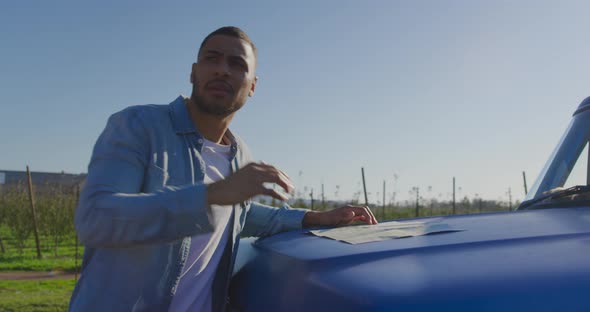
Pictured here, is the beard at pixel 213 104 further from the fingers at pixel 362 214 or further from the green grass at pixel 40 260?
the green grass at pixel 40 260

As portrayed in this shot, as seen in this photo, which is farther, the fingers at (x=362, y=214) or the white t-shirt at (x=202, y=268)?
the fingers at (x=362, y=214)

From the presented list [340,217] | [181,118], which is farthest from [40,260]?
[340,217]

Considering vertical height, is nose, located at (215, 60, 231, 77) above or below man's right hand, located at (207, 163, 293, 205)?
above

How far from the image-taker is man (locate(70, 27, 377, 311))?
1.46 metres

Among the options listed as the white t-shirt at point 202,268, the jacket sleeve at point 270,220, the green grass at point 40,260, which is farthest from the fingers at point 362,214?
the green grass at point 40,260

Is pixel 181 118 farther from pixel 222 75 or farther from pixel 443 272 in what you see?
pixel 443 272

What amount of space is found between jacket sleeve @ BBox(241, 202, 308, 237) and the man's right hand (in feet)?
2.70

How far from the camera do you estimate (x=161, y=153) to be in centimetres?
193

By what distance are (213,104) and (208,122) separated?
0.45 ft

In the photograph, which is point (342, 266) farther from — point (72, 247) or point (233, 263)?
point (72, 247)

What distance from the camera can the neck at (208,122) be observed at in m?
2.24

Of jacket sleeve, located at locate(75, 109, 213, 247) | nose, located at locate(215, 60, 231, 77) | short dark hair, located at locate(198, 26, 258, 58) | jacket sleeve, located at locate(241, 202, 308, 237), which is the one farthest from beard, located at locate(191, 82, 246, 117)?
jacket sleeve, located at locate(75, 109, 213, 247)

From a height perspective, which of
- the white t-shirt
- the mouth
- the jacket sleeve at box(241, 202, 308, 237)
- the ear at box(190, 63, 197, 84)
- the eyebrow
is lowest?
the white t-shirt

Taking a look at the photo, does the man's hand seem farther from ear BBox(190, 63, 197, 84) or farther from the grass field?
the grass field
